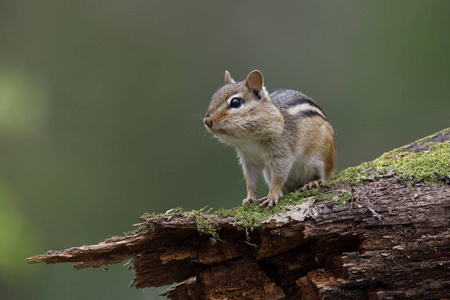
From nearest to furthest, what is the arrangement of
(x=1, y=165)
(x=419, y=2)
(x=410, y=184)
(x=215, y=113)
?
1. (x=410, y=184)
2. (x=215, y=113)
3. (x=1, y=165)
4. (x=419, y=2)

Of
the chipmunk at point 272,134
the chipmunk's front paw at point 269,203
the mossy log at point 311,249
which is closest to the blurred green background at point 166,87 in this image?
the chipmunk at point 272,134

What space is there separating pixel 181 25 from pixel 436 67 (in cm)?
312

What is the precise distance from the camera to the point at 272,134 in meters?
3.21

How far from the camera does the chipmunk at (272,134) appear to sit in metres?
3.07

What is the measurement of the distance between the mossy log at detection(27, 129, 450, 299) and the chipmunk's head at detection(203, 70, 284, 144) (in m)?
0.54

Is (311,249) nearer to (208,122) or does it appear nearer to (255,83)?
(208,122)

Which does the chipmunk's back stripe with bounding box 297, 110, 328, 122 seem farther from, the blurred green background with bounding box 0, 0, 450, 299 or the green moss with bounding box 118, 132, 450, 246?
the blurred green background with bounding box 0, 0, 450, 299

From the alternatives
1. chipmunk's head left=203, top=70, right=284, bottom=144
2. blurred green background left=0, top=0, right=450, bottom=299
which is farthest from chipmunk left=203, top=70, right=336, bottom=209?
blurred green background left=0, top=0, right=450, bottom=299

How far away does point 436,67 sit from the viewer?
5.83 m

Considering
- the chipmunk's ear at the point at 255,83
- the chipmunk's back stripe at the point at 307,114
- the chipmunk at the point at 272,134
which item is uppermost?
the chipmunk's ear at the point at 255,83

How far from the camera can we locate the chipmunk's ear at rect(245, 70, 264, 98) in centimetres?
322

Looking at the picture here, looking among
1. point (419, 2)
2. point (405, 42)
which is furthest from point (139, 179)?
point (419, 2)

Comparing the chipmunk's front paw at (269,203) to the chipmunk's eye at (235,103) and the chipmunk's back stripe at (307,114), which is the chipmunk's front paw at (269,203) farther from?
the chipmunk's back stripe at (307,114)

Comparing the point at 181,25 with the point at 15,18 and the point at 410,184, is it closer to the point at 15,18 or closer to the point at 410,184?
the point at 15,18
